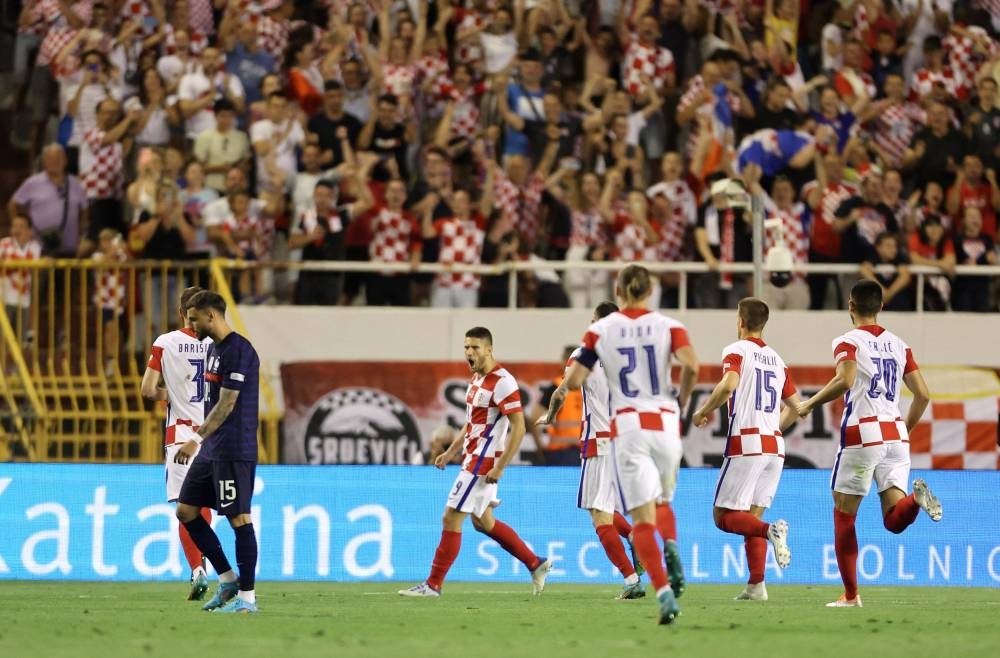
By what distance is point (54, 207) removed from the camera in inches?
786

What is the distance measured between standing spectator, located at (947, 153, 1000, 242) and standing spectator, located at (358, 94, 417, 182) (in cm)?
639

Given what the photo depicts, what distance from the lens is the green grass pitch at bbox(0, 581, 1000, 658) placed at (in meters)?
9.07

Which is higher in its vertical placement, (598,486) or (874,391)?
(874,391)

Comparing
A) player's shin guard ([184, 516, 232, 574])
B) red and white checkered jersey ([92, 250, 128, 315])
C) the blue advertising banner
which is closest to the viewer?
player's shin guard ([184, 516, 232, 574])

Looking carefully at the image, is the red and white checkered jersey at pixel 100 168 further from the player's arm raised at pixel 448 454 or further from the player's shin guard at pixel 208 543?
the player's shin guard at pixel 208 543

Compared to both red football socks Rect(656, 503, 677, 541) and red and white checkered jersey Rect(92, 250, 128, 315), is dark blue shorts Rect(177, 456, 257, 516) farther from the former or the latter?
red and white checkered jersey Rect(92, 250, 128, 315)

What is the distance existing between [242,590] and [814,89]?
1275cm

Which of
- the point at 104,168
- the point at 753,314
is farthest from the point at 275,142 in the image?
the point at 753,314

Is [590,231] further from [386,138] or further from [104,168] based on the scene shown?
[104,168]

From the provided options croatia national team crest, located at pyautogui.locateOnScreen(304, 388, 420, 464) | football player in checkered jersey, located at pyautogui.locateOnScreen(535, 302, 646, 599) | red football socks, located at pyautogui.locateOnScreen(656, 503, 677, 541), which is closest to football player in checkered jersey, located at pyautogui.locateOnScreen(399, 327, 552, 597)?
football player in checkered jersey, located at pyautogui.locateOnScreen(535, 302, 646, 599)

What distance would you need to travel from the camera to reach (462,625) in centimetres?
1070

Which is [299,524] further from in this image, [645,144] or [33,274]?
[645,144]

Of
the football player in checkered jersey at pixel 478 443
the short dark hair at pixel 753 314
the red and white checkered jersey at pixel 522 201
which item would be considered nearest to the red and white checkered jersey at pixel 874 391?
the short dark hair at pixel 753 314

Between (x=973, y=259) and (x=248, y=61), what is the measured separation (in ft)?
28.5
